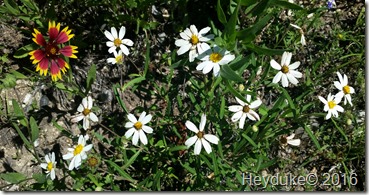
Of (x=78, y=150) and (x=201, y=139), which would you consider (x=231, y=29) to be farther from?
(x=78, y=150)

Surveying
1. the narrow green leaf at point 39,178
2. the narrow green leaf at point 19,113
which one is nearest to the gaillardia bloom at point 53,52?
the narrow green leaf at point 19,113

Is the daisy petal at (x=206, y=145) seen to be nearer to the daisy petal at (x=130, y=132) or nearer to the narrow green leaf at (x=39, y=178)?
the daisy petal at (x=130, y=132)

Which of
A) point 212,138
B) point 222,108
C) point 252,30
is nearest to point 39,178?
point 212,138

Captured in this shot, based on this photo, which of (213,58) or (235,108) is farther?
(235,108)

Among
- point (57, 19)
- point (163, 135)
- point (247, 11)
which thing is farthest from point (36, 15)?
point (247, 11)

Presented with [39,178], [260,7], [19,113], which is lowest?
[39,178]
